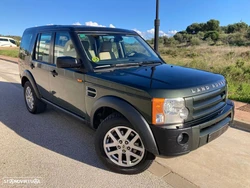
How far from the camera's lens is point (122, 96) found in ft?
8.64

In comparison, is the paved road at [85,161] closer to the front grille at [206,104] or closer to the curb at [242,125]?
the curb at [242,125]

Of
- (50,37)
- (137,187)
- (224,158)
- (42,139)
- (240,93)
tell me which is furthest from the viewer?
(240,93)

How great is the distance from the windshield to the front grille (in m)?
1.29

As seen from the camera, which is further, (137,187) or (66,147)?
(66,147)

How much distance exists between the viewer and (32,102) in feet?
16.1

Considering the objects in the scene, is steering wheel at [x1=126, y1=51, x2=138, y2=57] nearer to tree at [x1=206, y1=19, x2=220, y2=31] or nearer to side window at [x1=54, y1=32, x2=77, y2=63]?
side window at [x1=54, y1=32, x2=77, y2=63]

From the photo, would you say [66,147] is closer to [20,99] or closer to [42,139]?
[42,139]

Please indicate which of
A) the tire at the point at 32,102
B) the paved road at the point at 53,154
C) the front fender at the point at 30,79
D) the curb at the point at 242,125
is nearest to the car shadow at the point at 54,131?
the paved road at the point at 53,154

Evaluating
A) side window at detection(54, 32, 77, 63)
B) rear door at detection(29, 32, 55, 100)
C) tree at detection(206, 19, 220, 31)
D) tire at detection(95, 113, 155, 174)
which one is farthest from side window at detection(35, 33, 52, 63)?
tree at detection(206, 19, 220, 31)

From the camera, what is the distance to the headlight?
7.62 feet

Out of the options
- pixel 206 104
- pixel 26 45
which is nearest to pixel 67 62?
pixel 206 104

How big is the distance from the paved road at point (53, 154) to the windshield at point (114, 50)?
1.37m

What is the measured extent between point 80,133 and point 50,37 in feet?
5.98

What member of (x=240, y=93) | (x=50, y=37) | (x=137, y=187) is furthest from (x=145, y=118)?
(x=240, y=93)
